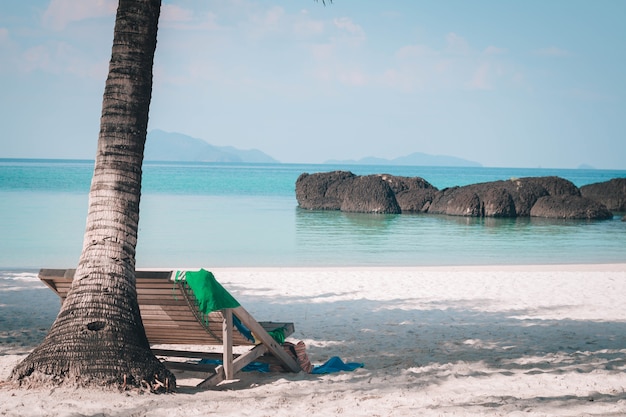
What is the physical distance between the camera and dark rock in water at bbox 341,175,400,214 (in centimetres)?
3419

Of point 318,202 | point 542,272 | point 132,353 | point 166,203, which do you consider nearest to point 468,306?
point 542,272

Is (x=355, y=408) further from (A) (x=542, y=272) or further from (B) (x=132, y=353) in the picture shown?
(A) (x=542, y=272)

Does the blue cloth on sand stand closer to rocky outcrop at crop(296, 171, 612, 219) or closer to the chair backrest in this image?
the chair backrest

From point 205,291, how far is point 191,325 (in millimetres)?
673

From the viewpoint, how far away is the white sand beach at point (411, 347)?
17.5 feet

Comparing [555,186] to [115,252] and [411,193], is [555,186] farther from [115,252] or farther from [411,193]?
[115,252]

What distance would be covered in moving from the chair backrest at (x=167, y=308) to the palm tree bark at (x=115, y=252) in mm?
179

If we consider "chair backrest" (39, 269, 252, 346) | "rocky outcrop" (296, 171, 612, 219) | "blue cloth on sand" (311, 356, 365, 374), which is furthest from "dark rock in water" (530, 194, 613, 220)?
"chair backrest" (39, 269, 252, 346)

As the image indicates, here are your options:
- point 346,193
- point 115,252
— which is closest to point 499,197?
point 346,193

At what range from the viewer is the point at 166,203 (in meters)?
41.2

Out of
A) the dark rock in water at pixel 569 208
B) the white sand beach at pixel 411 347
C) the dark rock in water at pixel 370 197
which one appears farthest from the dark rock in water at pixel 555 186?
the white sand beach at pixel 411 347

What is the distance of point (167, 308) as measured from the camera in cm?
586

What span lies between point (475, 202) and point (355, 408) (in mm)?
28075

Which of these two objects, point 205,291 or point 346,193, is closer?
point 205,291
